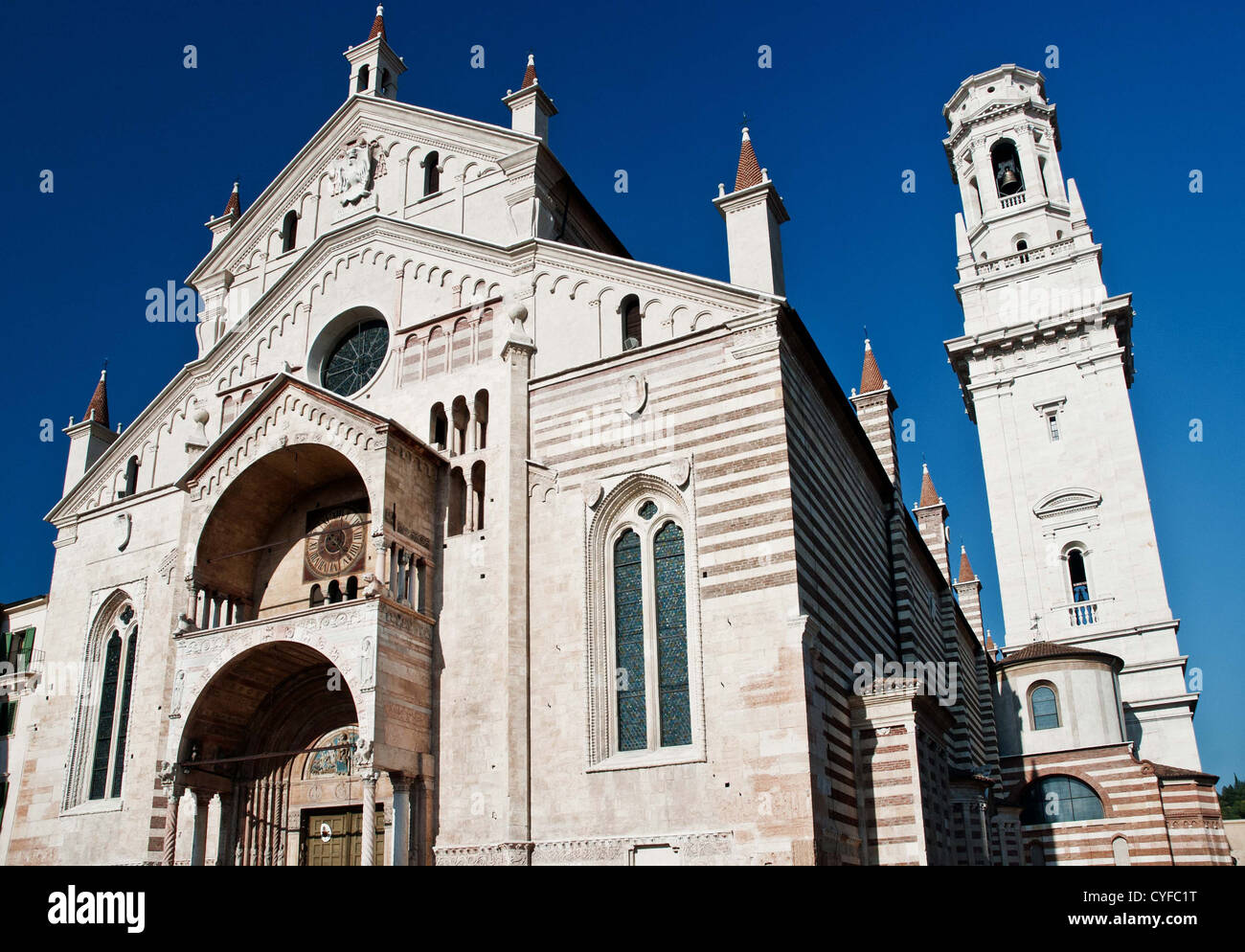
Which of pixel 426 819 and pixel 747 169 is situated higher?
pixel 747 169

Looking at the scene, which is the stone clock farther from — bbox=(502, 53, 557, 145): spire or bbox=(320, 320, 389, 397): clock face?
bbox=(502, 53, 557, 145): spire

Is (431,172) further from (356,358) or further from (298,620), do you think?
(298,620)

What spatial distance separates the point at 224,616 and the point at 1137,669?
33.7 m

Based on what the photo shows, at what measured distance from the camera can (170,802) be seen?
19.5 metres

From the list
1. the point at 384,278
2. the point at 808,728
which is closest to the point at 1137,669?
the point at 808,728

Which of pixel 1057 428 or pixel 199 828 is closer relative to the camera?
pixel 199 828

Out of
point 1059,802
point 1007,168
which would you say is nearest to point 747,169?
point 1059,802

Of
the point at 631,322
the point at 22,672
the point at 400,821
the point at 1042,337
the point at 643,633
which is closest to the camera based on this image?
the point at 400,821

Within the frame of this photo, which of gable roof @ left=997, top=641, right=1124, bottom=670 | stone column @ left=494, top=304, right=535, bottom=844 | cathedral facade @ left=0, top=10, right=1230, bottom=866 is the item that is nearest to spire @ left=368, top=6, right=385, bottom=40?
cathedral facade @ left=0, top=10, right=1230, bottom=866

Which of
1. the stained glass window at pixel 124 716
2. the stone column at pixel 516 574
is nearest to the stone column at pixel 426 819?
the stone column at pixel 516 574

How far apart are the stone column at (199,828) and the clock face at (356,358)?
352 inches

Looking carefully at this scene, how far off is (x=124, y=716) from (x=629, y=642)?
12258 millimetres

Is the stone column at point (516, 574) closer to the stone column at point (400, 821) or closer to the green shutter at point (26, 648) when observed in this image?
the stone column at point (400, 821)
